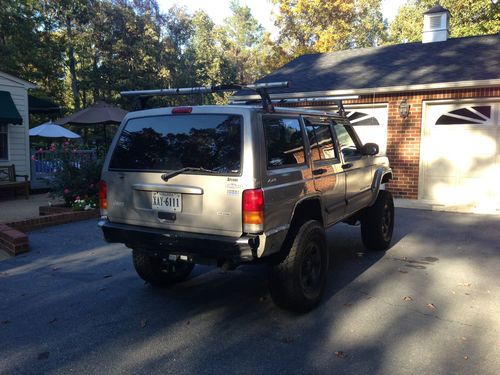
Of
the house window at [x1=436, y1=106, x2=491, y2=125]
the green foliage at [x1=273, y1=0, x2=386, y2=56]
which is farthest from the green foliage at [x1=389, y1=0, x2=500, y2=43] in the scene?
the house window at [x1=436, y1=106, x2=491, y2=125]

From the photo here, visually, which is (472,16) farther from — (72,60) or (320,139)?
(72,60)

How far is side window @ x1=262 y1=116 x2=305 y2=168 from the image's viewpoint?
12.5ft

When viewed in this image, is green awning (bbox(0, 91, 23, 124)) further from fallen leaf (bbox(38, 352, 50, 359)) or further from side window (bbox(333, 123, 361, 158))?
fallen leaf (bbox(38, 352, 50, 359))

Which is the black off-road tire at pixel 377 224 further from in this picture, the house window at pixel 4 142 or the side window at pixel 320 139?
the house window at pixel 4 142

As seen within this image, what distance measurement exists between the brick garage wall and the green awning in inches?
392

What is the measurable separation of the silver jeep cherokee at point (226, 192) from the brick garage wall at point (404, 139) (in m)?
6.72

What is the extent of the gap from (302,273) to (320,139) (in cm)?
153

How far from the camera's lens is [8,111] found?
41.0ft

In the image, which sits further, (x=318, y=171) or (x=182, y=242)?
(x=318, y=171)

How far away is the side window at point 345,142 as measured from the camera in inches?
213

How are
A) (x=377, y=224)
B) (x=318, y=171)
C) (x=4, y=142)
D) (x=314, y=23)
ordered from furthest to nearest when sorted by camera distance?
(x=314, y=23) → (x=4, y=142) → (x=377, y=224) → (x=318, y=171)

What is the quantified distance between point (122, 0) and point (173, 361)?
1345 inches

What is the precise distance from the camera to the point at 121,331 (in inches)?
149

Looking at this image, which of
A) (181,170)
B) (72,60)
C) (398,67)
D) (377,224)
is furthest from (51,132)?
(72,60)
